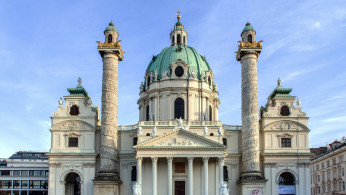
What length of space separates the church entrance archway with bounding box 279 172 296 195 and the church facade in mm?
126

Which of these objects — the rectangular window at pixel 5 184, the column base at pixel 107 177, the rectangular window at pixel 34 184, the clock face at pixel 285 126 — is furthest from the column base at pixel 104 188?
the rectangular window at pixel 5 184

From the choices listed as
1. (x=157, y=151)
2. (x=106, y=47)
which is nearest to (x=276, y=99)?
(x=157, y=151)

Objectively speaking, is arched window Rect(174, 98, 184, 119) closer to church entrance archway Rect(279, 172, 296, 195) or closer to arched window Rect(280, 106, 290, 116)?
arched window Rect(280, 106, 290, 116)

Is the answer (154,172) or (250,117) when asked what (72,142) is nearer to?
(154,172)

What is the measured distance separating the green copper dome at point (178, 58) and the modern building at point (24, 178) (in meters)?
28.0

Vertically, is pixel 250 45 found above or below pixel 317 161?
above

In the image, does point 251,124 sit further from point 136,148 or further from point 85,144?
point 85,144

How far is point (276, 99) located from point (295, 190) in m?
12.0

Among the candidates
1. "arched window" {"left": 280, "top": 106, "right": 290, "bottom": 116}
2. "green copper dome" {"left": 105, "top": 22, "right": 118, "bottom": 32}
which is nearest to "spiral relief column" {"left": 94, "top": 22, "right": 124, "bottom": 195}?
"green copper dome" {"left": 105, "top": 22, "right": 118, "bottom": 32}

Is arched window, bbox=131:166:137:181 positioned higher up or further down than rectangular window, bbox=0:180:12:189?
higher up

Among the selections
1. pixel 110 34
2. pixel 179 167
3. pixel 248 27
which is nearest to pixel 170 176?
pixel 179 167

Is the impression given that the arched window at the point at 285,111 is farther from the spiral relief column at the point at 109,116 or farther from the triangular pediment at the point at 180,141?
the spiral relief column at the point at 109,116

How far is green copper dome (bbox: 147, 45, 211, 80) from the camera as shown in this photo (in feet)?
221

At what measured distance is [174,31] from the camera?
238 feet
